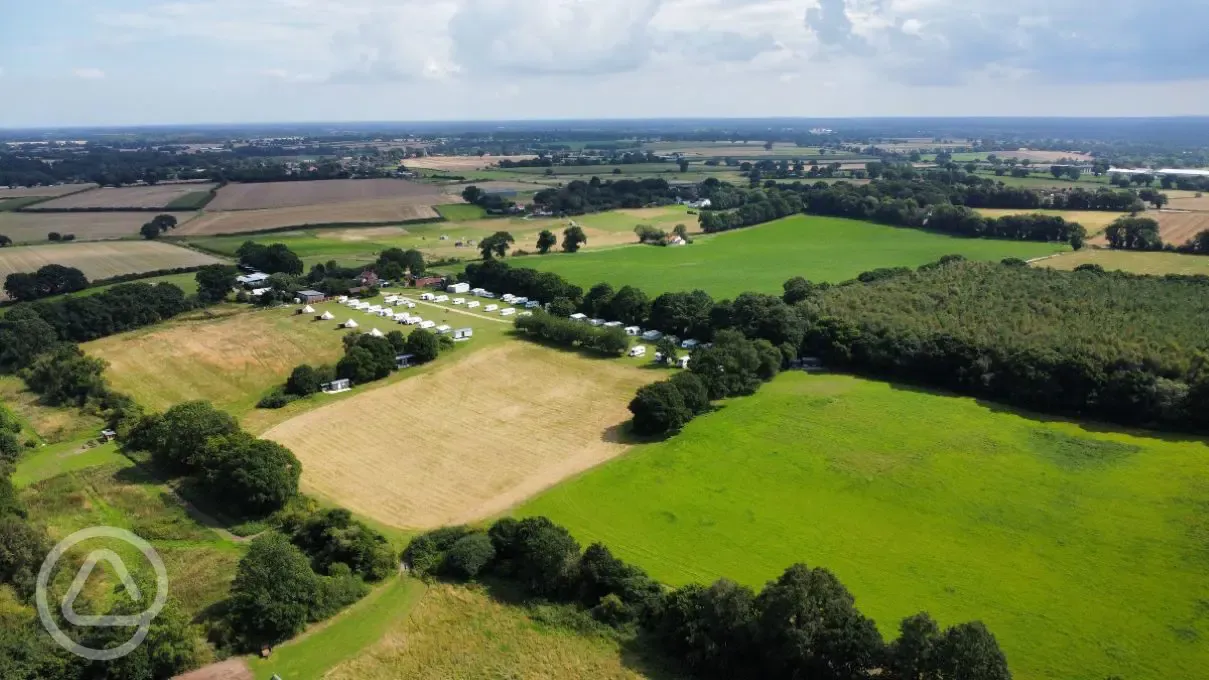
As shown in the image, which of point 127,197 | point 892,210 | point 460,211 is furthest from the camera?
point 127,197

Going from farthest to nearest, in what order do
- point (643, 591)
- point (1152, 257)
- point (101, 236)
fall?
point (101, 236)
point (1152, 257)
point (643, 591)

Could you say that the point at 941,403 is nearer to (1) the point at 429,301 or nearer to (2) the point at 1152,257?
(1) the point at 429,301

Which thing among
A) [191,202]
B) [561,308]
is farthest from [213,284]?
[191,202]

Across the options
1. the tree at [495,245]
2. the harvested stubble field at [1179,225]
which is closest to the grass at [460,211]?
the tree at [495,245]

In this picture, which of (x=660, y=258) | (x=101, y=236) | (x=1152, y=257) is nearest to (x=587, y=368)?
(x=660, y=258)

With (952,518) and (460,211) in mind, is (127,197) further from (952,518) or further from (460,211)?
(952,518)

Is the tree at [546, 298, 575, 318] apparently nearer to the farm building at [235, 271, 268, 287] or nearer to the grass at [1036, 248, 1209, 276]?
the farm building at [235, 271, 268, 287]
